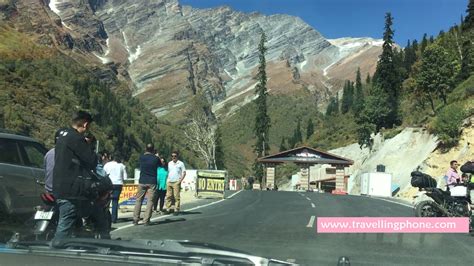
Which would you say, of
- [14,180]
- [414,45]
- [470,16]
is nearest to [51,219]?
[14,180]

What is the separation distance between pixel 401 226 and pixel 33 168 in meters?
9.01

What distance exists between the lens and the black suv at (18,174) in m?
10.7

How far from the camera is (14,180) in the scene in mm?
10852

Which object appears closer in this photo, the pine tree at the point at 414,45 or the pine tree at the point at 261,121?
the pine tree at the point at 261,121

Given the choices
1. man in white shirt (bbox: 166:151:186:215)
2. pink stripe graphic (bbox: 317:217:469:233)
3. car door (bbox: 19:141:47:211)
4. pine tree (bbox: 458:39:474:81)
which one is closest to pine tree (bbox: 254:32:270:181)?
pine tree (bbox: 458:39:474:81)

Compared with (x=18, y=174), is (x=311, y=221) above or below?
below

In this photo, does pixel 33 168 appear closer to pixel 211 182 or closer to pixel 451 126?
pixel 211 182

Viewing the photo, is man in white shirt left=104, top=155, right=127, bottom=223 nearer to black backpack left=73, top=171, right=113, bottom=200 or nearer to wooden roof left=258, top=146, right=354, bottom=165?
black backpack left=73, top=171, right=113, bottom=200

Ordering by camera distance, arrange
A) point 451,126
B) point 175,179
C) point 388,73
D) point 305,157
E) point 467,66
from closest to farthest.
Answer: point 175,179
point 451,126
point 305,157
point 467,66
point 388,73

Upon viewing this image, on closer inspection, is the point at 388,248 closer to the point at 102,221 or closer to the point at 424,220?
the point at 424,220

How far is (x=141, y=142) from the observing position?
92.6 meters

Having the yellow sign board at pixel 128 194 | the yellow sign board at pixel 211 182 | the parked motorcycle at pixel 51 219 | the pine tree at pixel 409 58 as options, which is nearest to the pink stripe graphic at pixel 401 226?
the yellow sign board at pixel 128 194

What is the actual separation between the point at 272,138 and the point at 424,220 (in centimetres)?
16739

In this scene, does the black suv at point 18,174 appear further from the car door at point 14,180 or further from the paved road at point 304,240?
the paved road at point 304,240
